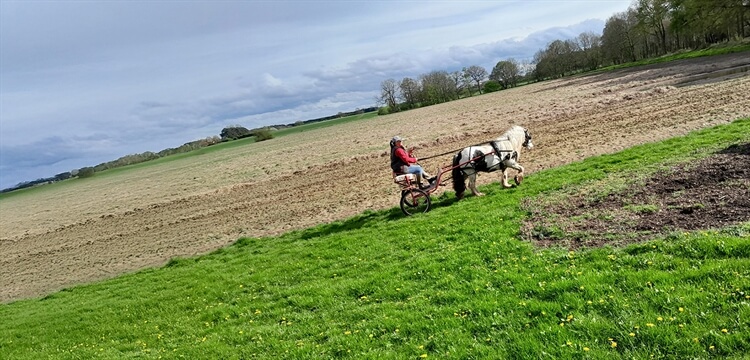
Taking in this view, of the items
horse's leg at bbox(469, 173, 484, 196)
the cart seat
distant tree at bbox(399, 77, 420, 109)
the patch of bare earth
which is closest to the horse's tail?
horse's leg at bbox(469, 173, 484, 196)

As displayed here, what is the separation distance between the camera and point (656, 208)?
29.2ft

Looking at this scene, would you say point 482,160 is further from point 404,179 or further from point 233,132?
point 233,132

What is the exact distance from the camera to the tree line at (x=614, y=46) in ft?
185

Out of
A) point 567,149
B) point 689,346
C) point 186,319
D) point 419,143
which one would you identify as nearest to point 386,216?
point 186,319

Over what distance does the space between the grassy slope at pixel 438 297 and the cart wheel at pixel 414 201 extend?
53 centimetres

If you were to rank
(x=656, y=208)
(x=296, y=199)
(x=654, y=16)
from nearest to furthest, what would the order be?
(x=656, y=208) < (x=296, y=199) < (x=654, y=16)

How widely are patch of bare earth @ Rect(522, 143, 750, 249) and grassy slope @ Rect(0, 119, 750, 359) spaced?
1.82ft

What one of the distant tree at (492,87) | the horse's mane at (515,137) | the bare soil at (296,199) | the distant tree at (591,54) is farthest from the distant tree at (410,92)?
the horse's mane at (515,137)

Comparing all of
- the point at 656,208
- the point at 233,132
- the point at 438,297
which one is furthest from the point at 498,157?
the point at 233,132

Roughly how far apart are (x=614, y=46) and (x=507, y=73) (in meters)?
43.6

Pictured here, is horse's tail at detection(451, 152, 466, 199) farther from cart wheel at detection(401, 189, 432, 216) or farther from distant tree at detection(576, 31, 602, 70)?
distant tree at detection(576, 31, 602, 70)

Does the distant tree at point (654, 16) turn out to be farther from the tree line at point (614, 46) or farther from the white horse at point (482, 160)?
the white horse at point (482, 160)

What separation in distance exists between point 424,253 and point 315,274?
279 cm

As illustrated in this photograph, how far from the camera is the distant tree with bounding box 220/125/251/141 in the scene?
18484 centimetres
